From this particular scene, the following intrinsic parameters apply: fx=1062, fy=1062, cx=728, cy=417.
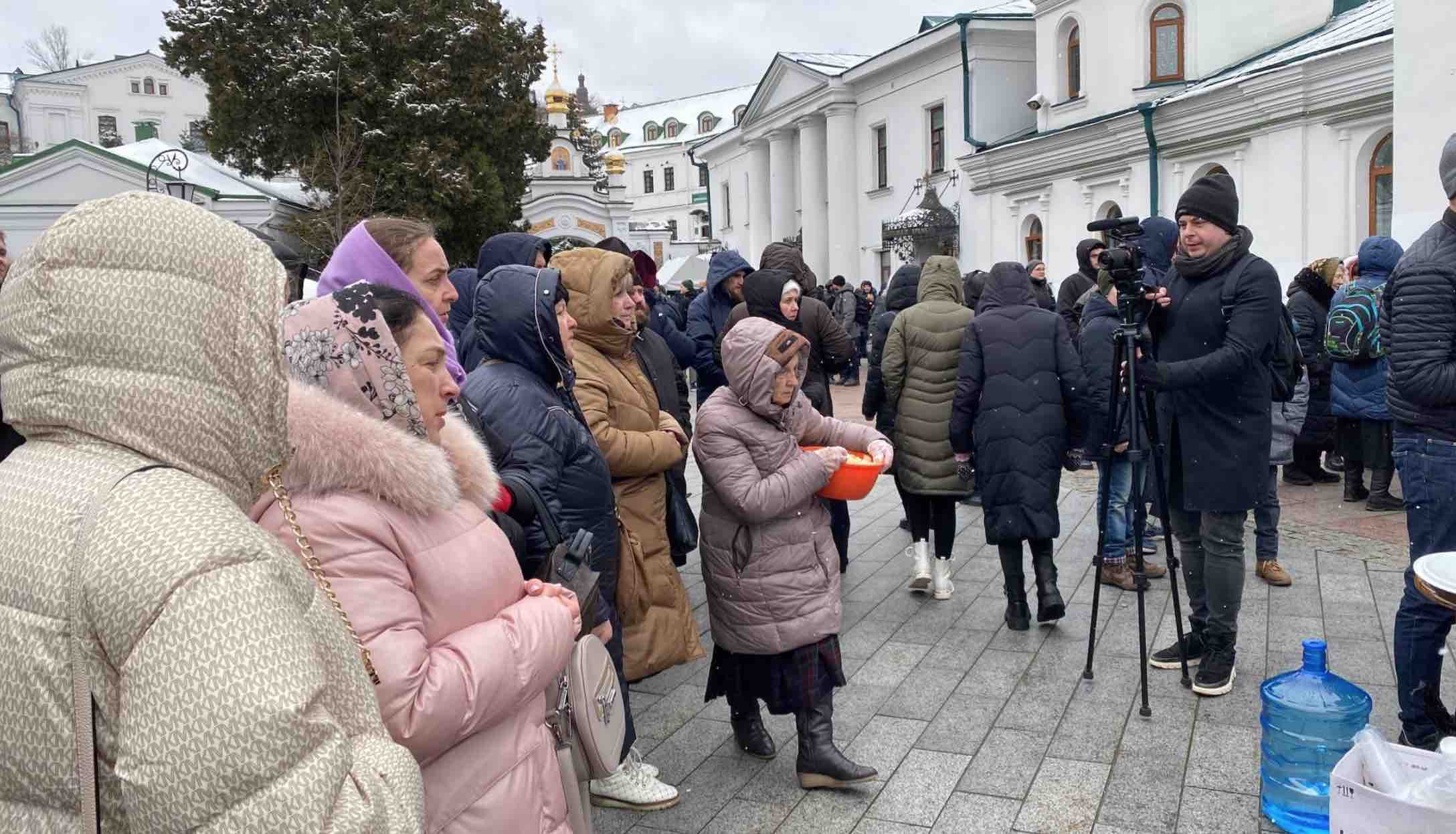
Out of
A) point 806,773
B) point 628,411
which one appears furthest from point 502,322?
point 806,773

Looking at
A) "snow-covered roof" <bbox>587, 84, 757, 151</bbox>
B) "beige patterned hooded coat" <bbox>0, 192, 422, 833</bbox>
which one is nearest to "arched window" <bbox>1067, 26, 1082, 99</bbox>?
"beige patterned hooded coat" <bbox>0, 192, 422, 833</bbox>

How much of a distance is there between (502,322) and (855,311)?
18152 millimetres

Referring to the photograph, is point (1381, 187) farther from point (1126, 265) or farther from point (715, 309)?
point (1126, 265)

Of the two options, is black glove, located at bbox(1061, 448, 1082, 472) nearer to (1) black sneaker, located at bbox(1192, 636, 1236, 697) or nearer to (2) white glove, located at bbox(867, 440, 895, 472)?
(1) black sneaker, located at bbox(1192, 636, 1236, 697)

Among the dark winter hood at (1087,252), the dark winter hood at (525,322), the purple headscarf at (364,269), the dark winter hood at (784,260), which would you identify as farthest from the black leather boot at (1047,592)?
the purple headscarf at (364,269)

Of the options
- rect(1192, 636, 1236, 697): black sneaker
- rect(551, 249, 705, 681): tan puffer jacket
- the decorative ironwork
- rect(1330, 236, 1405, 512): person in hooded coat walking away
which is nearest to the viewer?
rect(551, 249, 705, 681): tan puffer jacket

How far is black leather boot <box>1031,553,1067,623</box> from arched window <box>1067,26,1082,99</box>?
20124 millimetres

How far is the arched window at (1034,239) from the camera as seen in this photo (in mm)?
24359

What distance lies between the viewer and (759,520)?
3.75m

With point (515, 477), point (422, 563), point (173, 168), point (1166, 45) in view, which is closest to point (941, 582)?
point (515, 477)

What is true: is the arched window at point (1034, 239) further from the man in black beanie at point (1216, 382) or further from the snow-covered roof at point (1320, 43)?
the man in black beanie at point (1216, 382)

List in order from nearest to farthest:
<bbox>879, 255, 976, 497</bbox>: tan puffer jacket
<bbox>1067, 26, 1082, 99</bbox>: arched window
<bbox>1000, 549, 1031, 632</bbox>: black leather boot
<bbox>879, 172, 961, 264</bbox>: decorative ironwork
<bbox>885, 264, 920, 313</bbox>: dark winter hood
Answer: <bbox>1000, 549, 1031, 632</bbox>: black leather boot < <bbox>879, 255, 976, 497</bbox>: tan puffer jacket < <bbox>885, 264, 920, 313</bbox>: dark winter hood < <bbox>1067, 26, 1082, 99</bbox>: arched window < <bbox>879, 172, 961, 264</bbox>: decorative ironwork

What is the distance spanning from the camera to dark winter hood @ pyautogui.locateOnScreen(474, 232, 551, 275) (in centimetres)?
488

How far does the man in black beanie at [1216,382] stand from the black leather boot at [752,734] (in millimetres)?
1885
